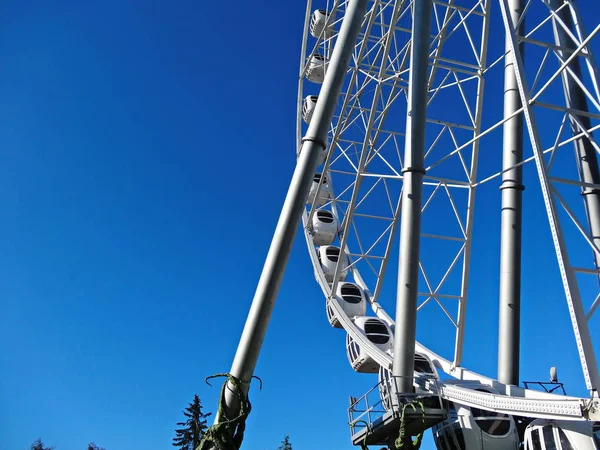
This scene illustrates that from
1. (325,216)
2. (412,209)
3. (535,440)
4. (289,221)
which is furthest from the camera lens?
(325,216)

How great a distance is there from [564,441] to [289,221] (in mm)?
6552

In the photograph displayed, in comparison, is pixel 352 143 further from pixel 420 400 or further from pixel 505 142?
pixel 420 400

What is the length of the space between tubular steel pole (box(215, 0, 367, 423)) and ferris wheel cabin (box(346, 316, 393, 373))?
405 inches

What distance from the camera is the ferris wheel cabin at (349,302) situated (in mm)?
21906

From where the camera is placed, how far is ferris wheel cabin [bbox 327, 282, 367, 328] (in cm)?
2191

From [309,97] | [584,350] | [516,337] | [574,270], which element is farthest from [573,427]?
[309,97]

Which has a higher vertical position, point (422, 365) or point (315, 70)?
point (315, 70)

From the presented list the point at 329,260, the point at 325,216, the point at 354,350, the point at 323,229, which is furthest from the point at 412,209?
the point at 325,216

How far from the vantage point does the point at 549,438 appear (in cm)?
1071

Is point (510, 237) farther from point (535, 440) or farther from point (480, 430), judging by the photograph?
point (535, 440)

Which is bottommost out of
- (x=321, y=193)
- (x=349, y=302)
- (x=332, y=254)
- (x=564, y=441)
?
(x=564, y=441)

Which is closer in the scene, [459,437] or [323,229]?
[459,437]

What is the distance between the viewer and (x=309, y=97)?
29.0 metres

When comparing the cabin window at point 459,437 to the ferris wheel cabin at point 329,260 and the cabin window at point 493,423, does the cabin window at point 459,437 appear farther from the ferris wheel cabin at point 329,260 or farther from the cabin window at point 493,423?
the ferris wheel cabin at point 329,260
